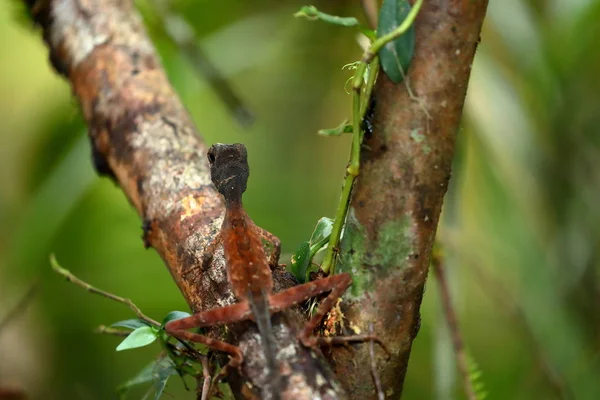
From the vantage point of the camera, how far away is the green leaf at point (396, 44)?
1361 mm

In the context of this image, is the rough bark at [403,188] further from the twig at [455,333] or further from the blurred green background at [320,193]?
the blurred green background at [320,193]

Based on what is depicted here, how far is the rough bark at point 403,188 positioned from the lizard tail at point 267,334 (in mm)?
185

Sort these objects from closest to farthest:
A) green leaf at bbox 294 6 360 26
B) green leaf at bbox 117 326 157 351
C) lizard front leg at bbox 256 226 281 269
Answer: green leaf at bbox 294 6 360 26 < green leaf at bbox 117 326 157 351 < lizard front leg at bbox 256 226 281 269

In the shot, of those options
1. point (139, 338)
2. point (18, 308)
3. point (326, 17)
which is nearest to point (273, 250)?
point (139, 338)

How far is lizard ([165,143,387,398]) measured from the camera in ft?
4.88

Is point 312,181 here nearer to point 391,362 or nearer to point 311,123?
point 311,123

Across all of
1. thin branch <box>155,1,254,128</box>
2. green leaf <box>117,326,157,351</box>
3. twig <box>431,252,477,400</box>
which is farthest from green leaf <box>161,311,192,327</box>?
thin branch <box>155,1,254,128</box>

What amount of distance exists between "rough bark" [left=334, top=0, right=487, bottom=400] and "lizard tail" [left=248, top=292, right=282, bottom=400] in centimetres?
18

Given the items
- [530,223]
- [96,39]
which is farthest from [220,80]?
[530,223]

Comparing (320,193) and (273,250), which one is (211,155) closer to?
(273,250)

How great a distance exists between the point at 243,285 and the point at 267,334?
25cm

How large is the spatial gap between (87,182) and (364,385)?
2.46 meters

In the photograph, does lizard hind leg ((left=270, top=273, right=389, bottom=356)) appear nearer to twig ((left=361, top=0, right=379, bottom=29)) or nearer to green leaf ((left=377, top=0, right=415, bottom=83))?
green leaf ((left=377, top=0, right=415, bottom=83))

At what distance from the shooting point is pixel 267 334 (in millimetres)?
1486
